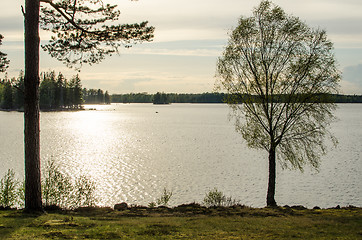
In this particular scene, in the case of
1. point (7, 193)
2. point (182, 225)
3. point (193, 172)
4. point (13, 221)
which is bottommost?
point (193, 172)

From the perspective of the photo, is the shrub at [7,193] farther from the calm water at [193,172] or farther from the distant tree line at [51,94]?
the distant tree line at [51,94]

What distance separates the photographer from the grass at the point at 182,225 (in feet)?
31.5

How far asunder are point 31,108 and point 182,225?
23.3 feet

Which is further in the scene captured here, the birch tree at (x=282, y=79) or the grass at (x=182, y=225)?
the birch tree at (x=282, y=79)

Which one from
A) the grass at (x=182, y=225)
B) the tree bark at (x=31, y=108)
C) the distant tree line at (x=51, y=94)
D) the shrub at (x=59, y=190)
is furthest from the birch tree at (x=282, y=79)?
the distant tree line at (x=51, y=94)

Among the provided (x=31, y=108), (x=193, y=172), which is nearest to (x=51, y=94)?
(x=193, y=172)

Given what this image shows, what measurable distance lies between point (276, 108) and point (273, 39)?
176 inches

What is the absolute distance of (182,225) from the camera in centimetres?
1119

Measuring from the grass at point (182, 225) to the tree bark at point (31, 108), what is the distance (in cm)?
95

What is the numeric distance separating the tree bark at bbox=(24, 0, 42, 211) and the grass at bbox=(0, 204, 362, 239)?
953 millimetres

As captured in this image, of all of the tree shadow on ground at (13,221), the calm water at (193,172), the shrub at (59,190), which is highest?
the tree shadow on ground at (13,221)

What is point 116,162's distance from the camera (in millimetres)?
42625

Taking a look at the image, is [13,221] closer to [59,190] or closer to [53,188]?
[59,190]

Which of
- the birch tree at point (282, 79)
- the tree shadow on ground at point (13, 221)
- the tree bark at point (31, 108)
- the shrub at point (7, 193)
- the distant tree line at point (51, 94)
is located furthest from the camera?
the distant tree line at point (51, 94)
